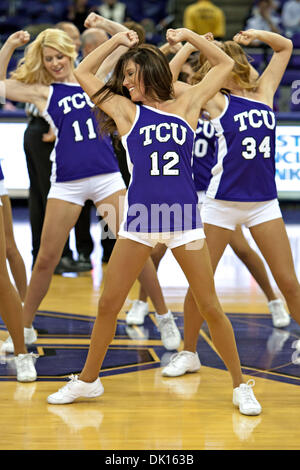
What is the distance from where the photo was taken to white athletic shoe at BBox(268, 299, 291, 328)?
4.96 m

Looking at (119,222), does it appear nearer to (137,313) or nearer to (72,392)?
(137,313)

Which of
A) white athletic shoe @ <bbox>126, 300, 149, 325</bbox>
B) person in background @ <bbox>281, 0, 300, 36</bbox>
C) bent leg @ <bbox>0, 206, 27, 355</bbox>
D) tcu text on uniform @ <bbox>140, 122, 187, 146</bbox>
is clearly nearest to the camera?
tcu text on uniform @ <bbox>140, 122, 187, 146</bbox>

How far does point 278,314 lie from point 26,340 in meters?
1.66

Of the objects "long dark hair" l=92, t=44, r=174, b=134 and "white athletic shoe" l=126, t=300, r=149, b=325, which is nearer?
"long dark hair" l=92, t=44, r=174, b=134

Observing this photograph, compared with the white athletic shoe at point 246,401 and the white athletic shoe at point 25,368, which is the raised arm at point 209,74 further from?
the white athletic shoe at point 25,368

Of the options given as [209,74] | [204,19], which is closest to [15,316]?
[209,74]

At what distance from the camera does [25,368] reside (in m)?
3.79

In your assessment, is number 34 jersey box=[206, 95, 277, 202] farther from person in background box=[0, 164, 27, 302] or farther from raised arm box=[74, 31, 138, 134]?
person in background box=[0, 164, 27, 302]

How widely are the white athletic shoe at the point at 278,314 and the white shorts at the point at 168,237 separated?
186cm

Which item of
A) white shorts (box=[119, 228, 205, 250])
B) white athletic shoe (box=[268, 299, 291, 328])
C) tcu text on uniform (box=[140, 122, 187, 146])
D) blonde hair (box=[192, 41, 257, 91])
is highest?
blonde hair (box=[192, 41, 257, 91])

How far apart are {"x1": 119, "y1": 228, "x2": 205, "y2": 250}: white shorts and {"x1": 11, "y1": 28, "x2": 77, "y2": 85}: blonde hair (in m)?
1.45

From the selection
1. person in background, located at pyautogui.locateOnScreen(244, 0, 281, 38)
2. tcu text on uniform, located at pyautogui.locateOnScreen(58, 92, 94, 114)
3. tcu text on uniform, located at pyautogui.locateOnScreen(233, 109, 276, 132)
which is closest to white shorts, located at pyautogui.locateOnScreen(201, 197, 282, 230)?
tcu text on uniform, located at pyautogui.locateOnScreen(233, 109, 276, 132)

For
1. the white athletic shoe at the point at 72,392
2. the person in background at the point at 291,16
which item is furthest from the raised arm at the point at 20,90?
the person in background at the point at 291,16

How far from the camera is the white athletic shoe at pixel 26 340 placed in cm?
429
